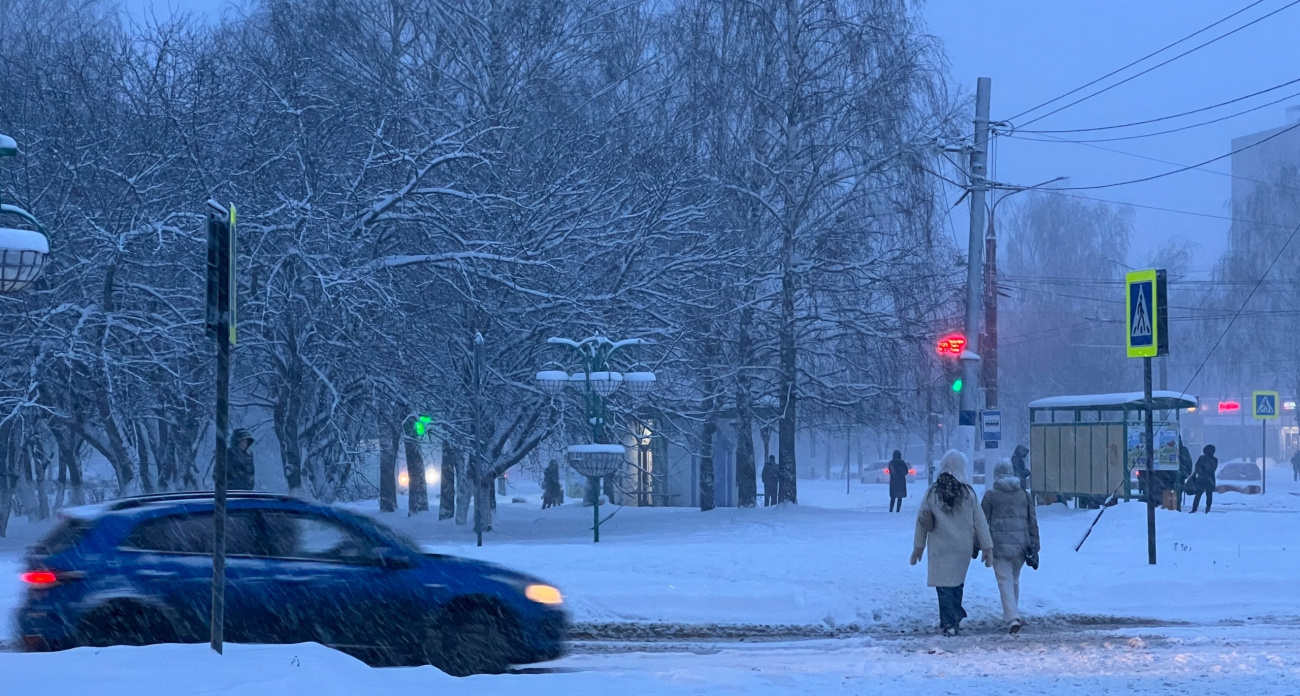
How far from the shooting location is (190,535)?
9.20m

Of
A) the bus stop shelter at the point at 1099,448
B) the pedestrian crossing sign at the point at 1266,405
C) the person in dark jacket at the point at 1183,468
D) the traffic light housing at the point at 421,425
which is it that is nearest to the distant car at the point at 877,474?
the pedestrian crossing sign at the point at 1266,405

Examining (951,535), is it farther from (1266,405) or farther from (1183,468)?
(1266,405)

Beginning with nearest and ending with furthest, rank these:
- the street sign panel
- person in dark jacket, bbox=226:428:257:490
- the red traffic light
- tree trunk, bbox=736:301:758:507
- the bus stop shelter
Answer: person in dark jacket, bbox=226:428:257:490
the red traffic light
the street sign panel
the bus stop shelter
tree trunk, bbox=736:301:758:507

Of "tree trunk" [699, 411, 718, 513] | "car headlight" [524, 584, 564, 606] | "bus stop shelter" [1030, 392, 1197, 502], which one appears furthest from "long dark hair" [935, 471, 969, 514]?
"tree trunk" [699, 411, 718, 513]

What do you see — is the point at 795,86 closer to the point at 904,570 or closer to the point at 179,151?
the point at 179,151

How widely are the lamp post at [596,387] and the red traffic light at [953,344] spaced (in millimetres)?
6170

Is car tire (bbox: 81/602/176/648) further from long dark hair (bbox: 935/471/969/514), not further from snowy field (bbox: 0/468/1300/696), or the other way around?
long dark hair (bbox: 935/471/969/514)

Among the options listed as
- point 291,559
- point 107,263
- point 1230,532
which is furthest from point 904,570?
point 107,263

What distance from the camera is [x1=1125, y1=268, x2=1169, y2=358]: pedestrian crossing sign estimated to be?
55.1 feet

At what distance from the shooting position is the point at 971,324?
25656 mm

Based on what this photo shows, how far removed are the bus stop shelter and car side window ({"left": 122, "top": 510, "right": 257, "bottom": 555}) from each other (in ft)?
66.0

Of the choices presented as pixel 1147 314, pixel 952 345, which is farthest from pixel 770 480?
pixel 1147 314

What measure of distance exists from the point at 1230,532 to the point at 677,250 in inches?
437

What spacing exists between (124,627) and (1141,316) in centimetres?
1272
